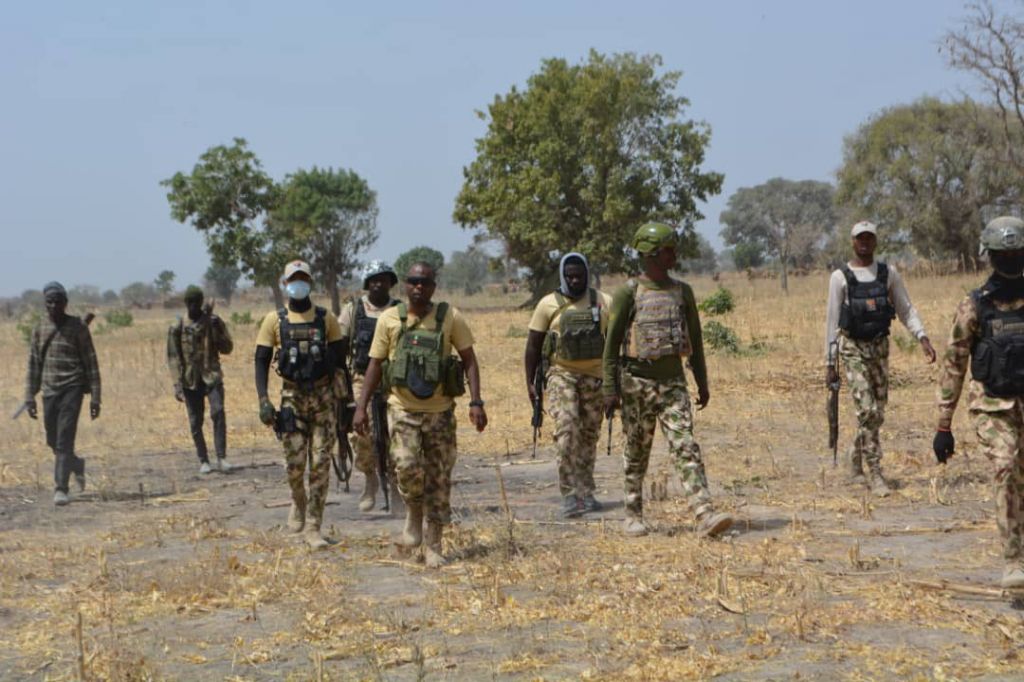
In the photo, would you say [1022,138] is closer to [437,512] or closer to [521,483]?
[521,483]

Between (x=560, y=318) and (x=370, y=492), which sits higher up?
→ (x=560, y=318)

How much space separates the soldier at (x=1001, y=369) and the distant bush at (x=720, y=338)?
13791mm

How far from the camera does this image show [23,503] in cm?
1069

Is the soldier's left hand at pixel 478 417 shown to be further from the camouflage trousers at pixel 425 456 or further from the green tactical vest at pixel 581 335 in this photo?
the green tactical vest at pixel 581 335

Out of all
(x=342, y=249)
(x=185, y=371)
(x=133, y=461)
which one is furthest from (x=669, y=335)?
(x=342, y=249)

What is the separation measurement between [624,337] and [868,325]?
7.18 feet

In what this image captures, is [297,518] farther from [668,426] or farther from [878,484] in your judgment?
[878,484]

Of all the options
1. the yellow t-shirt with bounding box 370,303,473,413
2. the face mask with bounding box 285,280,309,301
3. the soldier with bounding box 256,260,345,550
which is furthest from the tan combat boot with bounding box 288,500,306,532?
the yellow t-shirt with bounding box 370,303,473,413

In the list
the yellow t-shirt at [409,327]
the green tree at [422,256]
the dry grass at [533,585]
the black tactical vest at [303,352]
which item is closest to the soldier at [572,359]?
the dry grass at [533,585]

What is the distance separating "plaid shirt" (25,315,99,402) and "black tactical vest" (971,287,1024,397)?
7733mm

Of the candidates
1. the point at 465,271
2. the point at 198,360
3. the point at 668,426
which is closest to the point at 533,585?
the point at 668,426

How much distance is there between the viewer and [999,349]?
5.54 metres

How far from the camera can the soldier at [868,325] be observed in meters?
8.68

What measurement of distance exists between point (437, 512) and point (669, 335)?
189cm
